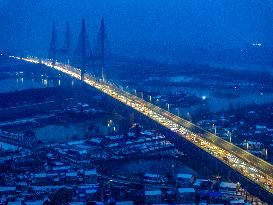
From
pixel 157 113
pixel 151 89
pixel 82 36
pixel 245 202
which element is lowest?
pixel 245 202

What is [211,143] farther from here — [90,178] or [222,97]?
[222,97]

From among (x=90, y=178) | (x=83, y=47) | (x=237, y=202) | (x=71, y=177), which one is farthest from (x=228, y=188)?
(x=83, y=47)

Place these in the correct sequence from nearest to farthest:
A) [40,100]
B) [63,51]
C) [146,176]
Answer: [146,176], [40,100], [63,51]

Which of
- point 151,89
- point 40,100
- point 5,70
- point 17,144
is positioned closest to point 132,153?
point 17,144

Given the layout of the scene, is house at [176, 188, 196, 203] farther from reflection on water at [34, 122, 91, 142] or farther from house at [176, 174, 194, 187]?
reflection on water at [34, 122, 91, 142]

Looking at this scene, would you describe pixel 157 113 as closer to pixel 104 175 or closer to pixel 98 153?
pixel 98 153

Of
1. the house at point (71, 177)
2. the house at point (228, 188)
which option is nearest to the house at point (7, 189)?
the house at point (71, 177)

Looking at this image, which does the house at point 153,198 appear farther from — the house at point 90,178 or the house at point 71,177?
the house at point 71,177
